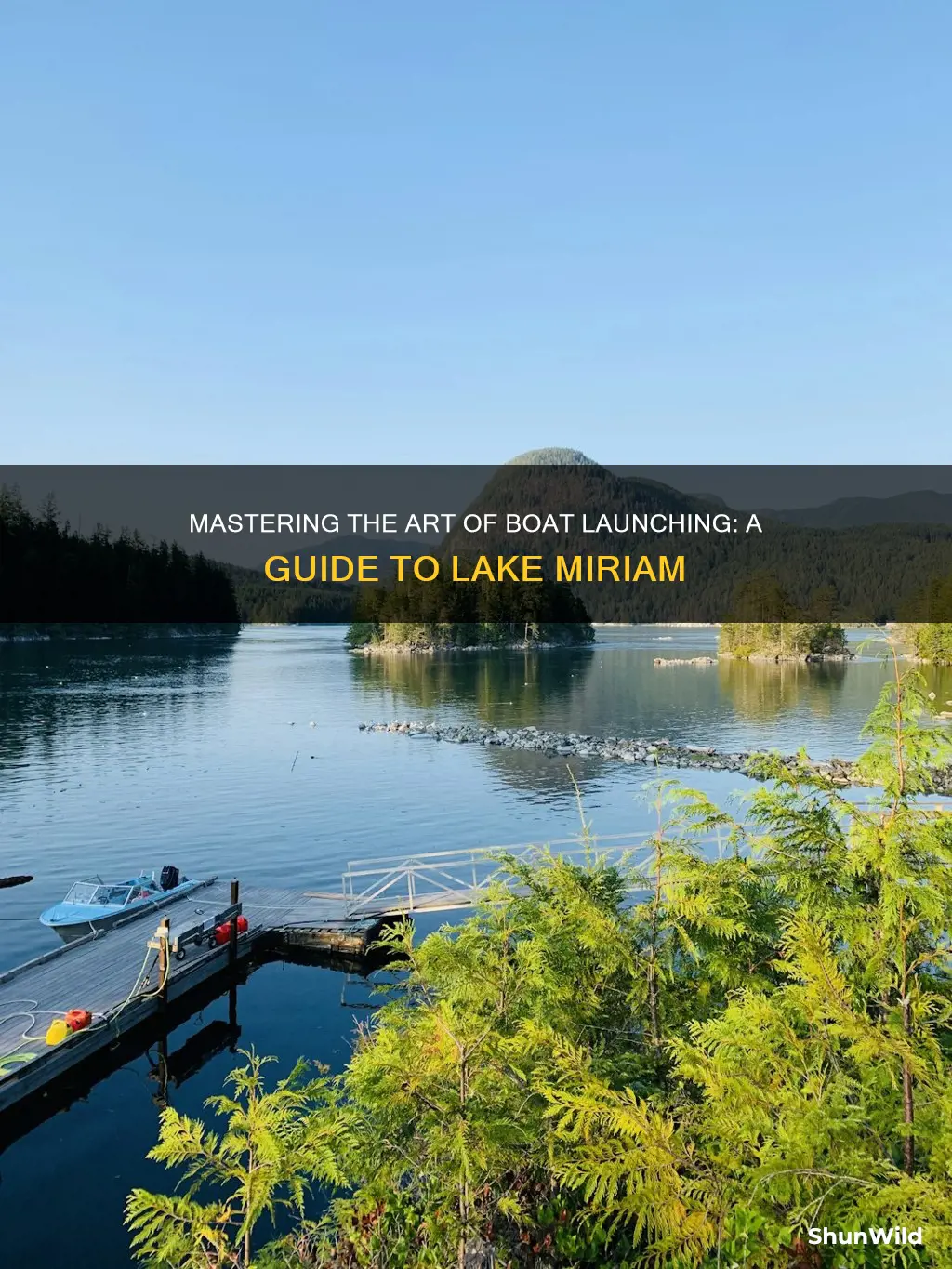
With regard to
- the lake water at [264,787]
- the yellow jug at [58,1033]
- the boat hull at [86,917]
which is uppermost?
the yellow jug at [58,1033]

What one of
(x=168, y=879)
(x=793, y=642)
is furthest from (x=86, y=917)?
(x=793, y=642)

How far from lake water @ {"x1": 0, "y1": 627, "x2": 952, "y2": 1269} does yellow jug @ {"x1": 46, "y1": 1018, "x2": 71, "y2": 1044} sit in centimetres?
135

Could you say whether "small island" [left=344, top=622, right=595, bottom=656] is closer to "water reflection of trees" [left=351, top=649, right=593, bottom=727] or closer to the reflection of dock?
"water reflection of trees" [left=351, top=649, right=593, bottom=727]

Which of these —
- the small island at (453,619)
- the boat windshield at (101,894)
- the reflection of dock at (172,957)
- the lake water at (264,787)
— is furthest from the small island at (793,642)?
the boat windshield at (101,894)

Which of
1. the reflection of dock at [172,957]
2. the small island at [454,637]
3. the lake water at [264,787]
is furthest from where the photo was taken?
the small island at [454,637]

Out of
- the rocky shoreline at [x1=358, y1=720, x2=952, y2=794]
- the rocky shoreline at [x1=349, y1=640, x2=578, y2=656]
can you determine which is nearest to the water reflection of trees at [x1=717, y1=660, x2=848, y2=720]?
the rocky shoreline at [x1=358, y1=720, x2=952, y2=794]

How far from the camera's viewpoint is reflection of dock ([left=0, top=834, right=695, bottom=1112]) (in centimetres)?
1552

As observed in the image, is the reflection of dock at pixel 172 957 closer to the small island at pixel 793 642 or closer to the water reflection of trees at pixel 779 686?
the water reflection of trees at pixel 779 686

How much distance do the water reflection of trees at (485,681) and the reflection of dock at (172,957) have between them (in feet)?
139

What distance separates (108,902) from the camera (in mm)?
23641

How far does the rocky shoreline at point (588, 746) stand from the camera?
4950cm

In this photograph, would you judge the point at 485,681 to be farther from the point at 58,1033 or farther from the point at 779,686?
the point at 58,1033

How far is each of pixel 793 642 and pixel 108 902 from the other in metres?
136

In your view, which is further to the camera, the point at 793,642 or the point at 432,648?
the point at 432,648
